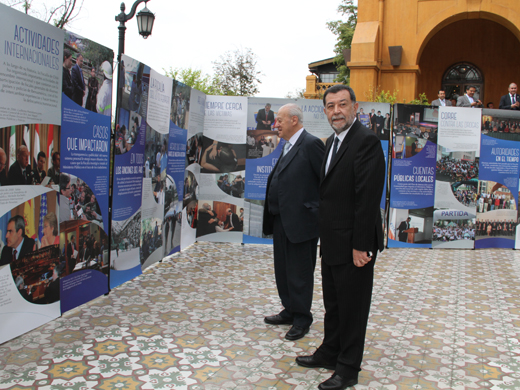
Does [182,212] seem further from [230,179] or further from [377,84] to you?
[377,84]

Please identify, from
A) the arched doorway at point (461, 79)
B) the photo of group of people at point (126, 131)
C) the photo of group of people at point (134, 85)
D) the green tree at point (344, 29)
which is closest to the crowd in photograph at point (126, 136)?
the photo of group of people at point (126, 131)

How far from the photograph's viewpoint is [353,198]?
2986 mm

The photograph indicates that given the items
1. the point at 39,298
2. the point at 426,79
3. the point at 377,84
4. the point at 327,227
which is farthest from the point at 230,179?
the point at 426,79

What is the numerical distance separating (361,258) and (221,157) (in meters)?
5.16

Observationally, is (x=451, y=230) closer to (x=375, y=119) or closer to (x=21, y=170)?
(x=375, y=119)

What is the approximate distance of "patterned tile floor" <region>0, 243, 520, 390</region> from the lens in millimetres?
3158

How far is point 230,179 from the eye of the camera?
7.80 metres

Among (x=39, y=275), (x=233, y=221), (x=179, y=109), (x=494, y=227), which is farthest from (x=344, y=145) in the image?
(x=494, y=227)

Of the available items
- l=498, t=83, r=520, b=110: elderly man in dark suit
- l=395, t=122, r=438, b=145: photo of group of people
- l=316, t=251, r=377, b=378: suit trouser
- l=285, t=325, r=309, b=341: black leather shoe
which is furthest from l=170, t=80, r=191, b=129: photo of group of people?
l=498, t=83, r=520, b=110: elderly man in dark suit

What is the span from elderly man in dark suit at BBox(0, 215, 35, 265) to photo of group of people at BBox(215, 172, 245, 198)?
4294 millimetres

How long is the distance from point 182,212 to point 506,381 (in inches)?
191

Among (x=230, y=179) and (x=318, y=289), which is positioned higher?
(x=230, y=179)

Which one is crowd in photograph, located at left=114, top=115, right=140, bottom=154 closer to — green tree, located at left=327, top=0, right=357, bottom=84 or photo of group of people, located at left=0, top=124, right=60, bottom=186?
photo of group of people, located at left=0, top=124, right=60, bottom=186

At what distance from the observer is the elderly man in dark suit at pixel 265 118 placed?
773cm
